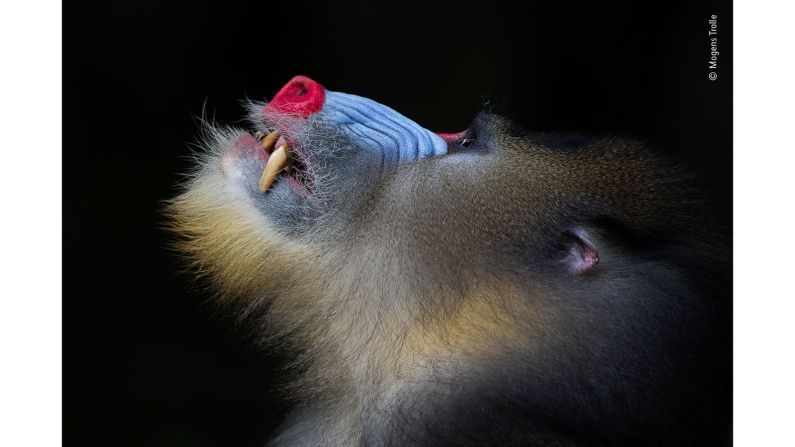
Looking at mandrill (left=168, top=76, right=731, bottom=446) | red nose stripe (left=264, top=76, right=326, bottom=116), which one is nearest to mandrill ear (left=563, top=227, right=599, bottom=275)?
mandrill (left=168, top=76, right=731, bottom=446)

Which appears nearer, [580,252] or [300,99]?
[580,252]

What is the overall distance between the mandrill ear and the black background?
1.51ft

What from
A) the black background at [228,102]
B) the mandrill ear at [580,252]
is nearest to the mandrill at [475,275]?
the mandrill ear at [580,252]

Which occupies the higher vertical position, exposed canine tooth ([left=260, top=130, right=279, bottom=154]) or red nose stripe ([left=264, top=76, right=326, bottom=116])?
red nose stripe ([left=264, top=76, right=326, bottom=116])

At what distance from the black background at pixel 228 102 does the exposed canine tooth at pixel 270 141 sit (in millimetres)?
363

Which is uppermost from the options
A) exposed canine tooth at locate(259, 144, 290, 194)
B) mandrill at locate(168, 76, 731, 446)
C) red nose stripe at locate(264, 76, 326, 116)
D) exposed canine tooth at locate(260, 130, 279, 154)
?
red nose stripe at locate(264, 76, 326, 116)

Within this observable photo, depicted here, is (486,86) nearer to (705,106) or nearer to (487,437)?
(705,106)

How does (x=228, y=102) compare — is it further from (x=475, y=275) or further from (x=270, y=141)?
(x=475, y=275)

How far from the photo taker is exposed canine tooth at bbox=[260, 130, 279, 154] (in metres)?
2.42

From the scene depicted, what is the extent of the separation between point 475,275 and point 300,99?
25.5 inches

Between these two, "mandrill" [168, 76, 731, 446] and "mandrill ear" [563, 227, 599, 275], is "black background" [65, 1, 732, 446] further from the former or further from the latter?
"mandrill ear" [563, 227, 599, 275]

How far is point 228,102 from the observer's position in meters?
3.04

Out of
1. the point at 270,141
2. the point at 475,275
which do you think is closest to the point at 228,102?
the point at 270,141

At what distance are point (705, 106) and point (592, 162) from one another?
2.06 ft
